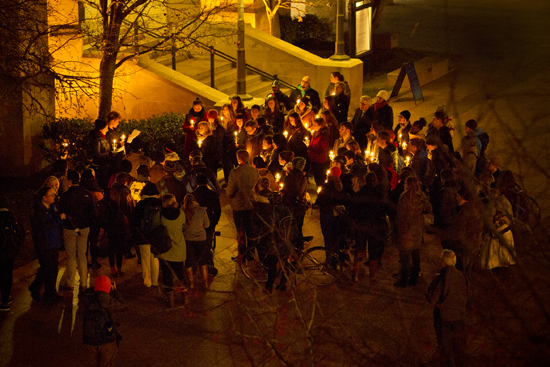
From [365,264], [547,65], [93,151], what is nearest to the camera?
[365,264]

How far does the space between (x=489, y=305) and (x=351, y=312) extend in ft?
5.79

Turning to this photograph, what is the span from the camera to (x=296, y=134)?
491 inches

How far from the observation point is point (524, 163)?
1438 cm

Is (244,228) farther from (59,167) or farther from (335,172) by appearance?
(59,167)

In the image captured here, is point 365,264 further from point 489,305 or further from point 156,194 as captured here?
point 156,194

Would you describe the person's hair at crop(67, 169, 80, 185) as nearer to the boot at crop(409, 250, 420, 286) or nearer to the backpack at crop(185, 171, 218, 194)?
the backpack at crop(185, 171, 218, 194)

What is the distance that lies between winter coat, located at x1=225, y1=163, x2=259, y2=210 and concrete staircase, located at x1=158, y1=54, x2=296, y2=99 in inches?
343

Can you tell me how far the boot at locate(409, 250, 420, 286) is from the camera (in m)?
9.52

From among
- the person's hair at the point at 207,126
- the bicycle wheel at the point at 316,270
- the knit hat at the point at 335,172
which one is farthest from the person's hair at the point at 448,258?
the person's hair at the point at 207,126

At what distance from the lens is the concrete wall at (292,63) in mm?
19155

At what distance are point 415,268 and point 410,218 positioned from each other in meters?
0.78

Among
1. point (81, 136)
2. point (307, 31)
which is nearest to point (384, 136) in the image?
point (81, 136)

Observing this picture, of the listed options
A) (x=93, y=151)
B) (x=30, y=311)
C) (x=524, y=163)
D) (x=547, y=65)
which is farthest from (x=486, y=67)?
(x=30, y=311)

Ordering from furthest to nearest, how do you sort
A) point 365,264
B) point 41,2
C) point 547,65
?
point 547,65 → point 41,2 → point 365,264
